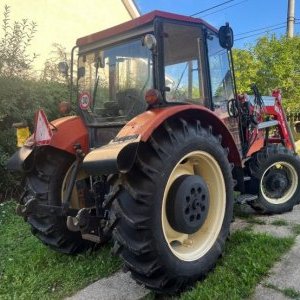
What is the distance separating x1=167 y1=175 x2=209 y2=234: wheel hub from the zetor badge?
4.46 ft

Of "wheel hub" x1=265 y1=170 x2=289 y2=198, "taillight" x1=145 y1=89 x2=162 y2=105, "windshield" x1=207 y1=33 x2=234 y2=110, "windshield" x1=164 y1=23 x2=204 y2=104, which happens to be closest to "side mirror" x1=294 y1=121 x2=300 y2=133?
"wheel hub" x1=265 y1=170 x2=289 y2=198

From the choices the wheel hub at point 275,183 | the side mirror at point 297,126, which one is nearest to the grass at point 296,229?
the wheel hub at point 275,183

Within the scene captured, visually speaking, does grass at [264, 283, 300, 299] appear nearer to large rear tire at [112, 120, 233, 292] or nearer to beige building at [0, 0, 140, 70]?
large rear tire at [112, 120, 233, 292]

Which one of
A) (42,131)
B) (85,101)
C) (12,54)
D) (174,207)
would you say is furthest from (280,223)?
(12,54)

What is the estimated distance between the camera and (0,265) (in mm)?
3832

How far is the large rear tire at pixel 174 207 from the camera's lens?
2.75 metres

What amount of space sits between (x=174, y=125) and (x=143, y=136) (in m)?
0.46

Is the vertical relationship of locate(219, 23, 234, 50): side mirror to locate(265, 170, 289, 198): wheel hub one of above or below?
above

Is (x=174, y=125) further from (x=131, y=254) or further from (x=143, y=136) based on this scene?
(x=131, y=254)

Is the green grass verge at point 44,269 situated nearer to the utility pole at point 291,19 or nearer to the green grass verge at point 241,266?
the green grass verge at point 241,266

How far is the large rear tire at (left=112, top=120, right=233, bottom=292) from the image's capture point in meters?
2.75

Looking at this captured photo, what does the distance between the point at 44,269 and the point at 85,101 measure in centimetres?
170

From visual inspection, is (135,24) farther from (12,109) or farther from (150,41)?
(12,109)

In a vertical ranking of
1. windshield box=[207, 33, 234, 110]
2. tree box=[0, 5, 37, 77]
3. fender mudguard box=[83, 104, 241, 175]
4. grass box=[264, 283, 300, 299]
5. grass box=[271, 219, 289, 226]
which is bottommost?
grass box=[264, 283, 300, 299]
